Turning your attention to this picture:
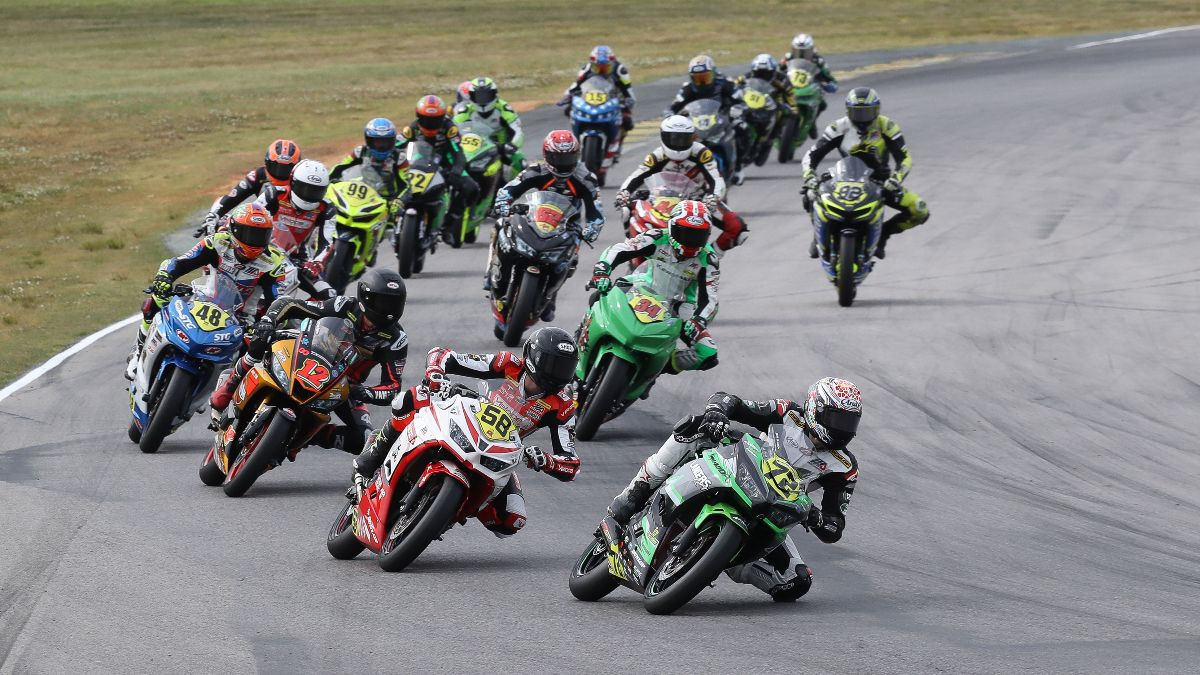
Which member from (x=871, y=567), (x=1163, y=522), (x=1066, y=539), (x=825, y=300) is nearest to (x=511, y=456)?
(x=871, y=567)

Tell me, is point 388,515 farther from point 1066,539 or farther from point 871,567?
point 1066,539

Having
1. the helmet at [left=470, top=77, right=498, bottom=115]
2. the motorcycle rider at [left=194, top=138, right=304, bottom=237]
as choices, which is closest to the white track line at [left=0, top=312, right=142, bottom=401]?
the motorcycle rider at [left=194, top=138, right=304, bottom=237]

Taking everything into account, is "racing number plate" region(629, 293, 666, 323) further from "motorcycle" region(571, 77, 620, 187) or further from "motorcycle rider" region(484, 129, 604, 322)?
"motorcycle" region(571, 77, 620, 187)

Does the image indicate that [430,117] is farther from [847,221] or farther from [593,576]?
[593,576]

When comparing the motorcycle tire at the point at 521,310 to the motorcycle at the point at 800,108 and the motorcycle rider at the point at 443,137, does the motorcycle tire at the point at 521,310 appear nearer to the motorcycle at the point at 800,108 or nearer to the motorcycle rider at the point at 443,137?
the motorcycle rider at the point at 443,137

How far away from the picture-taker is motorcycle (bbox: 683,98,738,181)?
2434 cm

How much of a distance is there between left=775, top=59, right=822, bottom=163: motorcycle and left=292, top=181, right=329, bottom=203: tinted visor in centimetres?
1352

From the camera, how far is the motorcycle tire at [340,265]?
58.3 ft

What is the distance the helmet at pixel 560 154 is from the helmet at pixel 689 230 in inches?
112

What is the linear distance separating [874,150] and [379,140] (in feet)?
19.3

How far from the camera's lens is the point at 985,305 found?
63.6 feet

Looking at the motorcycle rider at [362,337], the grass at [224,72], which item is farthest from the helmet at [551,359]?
the grass at [224,72]

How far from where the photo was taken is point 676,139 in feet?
61.2

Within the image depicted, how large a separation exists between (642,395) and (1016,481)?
124 inches
